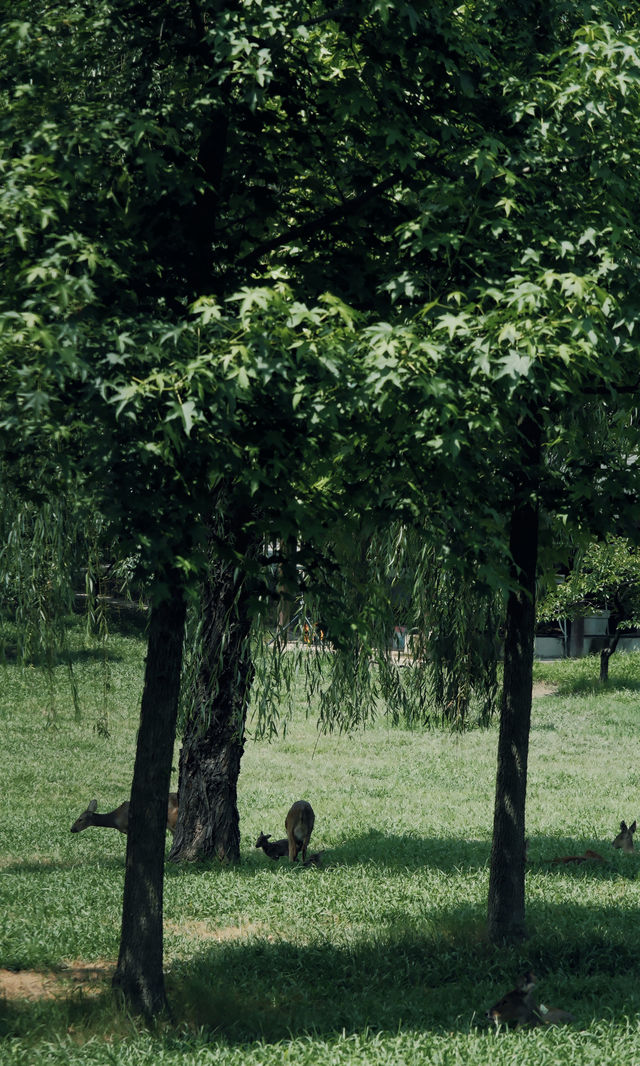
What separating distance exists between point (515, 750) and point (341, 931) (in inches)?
84.9

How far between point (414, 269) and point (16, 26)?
2769 millimetres

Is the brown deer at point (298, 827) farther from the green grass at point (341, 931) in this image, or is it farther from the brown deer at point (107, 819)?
the brown deer at point (107, 819)

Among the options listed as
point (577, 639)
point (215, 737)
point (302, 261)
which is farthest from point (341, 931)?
point (577, 639)

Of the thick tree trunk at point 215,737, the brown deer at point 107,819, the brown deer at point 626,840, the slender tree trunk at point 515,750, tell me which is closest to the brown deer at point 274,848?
the thick tree trunk at point 215,737

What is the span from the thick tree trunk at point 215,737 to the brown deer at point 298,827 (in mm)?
674

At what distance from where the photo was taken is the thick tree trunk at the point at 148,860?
25.4 feet

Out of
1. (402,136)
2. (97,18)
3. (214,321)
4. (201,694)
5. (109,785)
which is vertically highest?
(97,18)

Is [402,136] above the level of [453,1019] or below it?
above

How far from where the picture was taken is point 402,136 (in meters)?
7.16

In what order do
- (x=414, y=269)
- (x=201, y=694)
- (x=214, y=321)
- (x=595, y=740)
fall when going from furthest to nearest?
1. (x=595, y=740)
2. (x=201, y=694)
3. (x=414, y=269)
4. (x=214, y=321)

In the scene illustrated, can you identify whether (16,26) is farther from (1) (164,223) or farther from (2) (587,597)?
(2) (587,597)

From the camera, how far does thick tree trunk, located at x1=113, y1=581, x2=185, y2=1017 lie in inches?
305

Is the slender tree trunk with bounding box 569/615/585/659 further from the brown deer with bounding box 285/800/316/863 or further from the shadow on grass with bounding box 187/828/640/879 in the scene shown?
the brown deer with bounding box 285/800/316/863

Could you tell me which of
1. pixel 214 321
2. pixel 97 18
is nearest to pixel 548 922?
pixel 214 321
